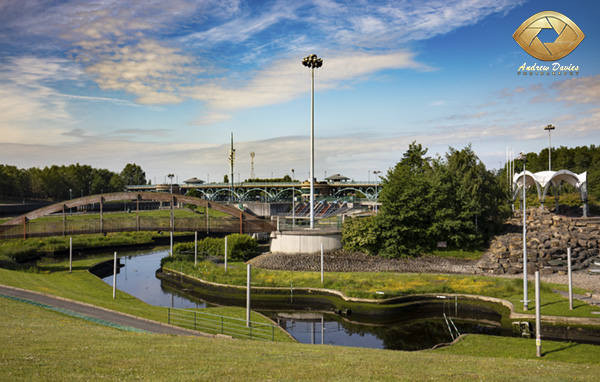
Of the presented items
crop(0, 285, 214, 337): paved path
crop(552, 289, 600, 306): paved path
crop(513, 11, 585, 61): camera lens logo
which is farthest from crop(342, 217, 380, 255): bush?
crop(0, 285, 214, 337): paved path

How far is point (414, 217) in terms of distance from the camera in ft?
157

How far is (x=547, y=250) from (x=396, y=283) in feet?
54.8

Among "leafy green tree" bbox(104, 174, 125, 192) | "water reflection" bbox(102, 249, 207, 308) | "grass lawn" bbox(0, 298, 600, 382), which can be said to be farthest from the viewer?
"leafy green tree" bbox(104, 174, 125, 192)

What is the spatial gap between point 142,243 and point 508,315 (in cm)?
5727

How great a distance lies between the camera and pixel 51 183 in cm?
12769

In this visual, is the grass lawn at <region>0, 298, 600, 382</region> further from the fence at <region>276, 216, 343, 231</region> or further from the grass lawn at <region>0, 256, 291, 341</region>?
the fence at <region>276, 216, 343, 231</region>

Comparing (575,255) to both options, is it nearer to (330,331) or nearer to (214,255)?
(330,331)

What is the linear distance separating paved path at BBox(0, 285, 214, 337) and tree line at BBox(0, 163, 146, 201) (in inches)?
3853

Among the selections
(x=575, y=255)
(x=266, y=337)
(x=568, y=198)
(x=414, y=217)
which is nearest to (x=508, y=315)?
(x=266, y=337)

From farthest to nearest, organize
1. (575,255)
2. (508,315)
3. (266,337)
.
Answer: (575,255), (508,315), (266,337)

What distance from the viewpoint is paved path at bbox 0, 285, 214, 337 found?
21.2 m

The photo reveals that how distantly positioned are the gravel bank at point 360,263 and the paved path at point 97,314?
1993 centimetres

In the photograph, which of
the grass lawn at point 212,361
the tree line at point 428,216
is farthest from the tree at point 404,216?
the grass lawn at point 212,361

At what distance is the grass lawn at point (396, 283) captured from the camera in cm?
2670
